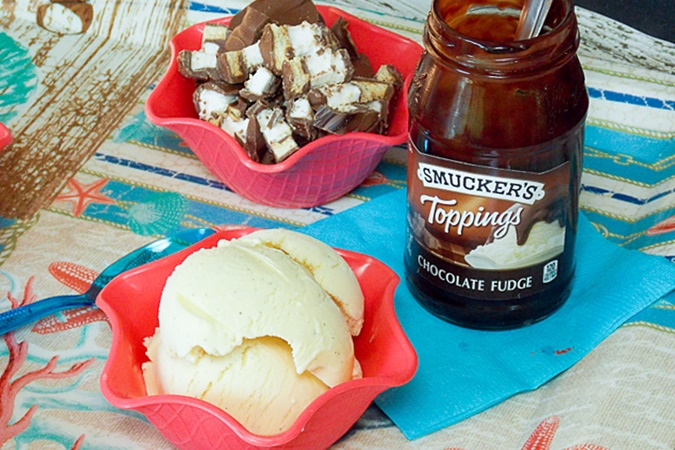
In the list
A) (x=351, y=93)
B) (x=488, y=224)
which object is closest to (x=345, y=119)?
(x=351, y=93)

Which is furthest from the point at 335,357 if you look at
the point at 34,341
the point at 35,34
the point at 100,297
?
the point at 35,34

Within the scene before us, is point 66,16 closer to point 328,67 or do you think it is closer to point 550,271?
point 328,67

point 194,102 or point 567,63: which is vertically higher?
point 567,63

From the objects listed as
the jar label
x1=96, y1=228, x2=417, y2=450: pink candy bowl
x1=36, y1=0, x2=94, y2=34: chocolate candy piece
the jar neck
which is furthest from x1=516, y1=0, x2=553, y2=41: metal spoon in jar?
x1=36, y1=0, x2=94, y2=34: chocolate candy piece

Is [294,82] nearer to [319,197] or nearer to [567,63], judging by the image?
[319,197]

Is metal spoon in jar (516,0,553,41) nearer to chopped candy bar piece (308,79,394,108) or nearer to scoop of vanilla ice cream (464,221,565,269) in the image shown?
scoop of vanilla ice cream (464,221,565,269)

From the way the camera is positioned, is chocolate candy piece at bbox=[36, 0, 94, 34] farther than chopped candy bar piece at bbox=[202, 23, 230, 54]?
Yes
